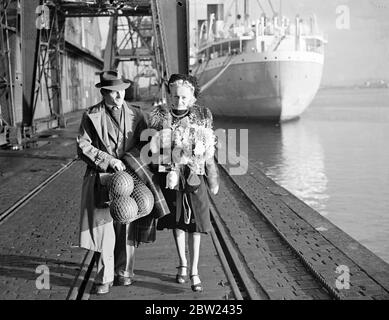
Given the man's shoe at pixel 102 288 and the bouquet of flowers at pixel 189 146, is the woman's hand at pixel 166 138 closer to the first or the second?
the bouquet of flowers at pixel 189 146

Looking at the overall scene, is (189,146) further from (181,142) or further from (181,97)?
(181,97)

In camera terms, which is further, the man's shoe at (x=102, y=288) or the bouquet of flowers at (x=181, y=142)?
the man's shoe at (x=102, y=288)

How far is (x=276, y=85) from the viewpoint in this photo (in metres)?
33.7

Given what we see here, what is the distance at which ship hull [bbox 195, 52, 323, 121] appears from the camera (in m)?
33.6

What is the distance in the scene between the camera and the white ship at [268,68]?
3378cm

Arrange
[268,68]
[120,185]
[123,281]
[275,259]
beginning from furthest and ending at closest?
[268,68] < [275,259] < [123,281] < [120,185]

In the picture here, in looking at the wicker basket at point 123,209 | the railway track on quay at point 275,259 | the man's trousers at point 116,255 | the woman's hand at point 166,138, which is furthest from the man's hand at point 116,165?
the railway track on quay at point 275,259

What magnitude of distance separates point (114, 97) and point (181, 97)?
58cm

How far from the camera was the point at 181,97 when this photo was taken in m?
3.79

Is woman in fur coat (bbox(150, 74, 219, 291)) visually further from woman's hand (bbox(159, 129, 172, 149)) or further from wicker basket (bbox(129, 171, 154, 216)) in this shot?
wicker basket (bbox(129, 171, 154, 216))

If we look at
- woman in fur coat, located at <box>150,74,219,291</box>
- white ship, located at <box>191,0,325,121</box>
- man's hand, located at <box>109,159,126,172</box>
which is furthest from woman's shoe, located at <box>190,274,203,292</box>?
white ship, located at <box>191,0,325,121</box>

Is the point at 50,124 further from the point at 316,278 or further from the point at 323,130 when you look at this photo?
the point at 323,130

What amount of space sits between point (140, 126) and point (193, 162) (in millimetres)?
593

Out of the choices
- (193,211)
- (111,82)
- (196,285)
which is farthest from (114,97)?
(196,285)
